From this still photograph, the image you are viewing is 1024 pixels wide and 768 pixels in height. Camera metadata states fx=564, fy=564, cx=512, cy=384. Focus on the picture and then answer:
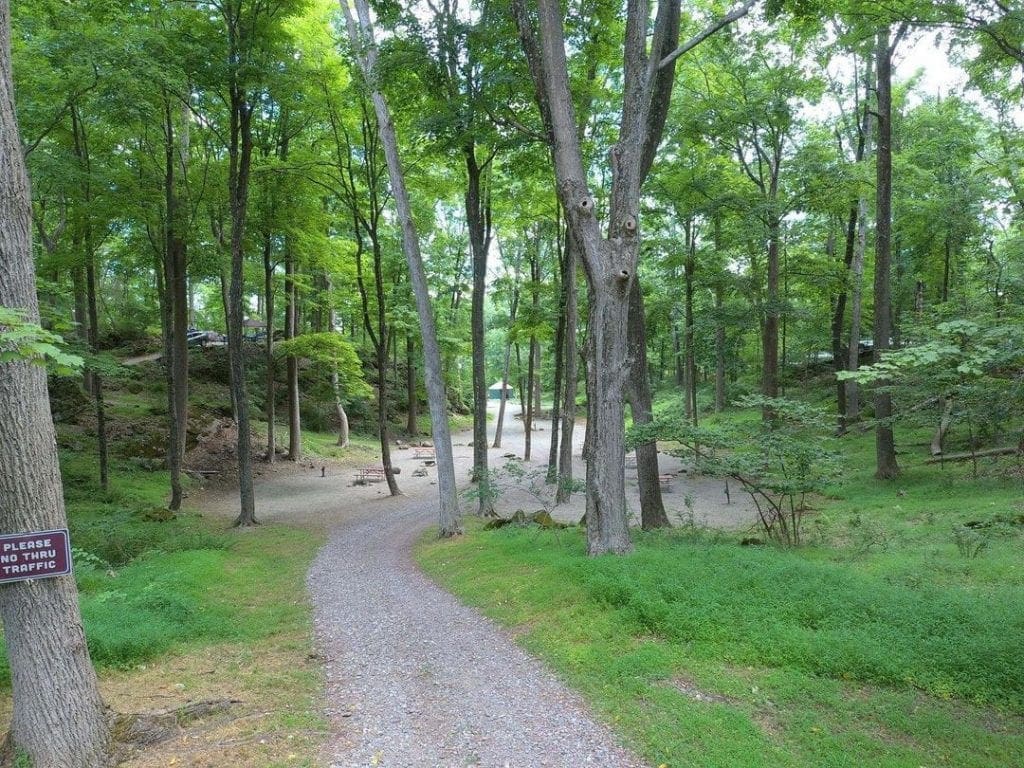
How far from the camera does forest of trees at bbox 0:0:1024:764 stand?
25.5 ft

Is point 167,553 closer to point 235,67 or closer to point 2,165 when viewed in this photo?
point 2,165

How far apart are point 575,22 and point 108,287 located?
1308 inches

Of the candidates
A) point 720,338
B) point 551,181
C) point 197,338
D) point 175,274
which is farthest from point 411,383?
point 551,181

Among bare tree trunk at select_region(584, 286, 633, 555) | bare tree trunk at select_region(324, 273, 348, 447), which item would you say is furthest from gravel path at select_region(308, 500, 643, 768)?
bare tree trunk at select_region(324, 273, 348, 447)

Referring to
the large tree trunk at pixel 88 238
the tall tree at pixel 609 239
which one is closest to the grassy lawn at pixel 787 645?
the tall tree at pixel 609 239

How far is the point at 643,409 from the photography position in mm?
9938

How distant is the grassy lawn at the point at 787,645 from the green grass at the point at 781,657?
14 millimetres

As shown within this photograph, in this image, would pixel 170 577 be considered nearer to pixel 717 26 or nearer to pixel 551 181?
pixel 717 26

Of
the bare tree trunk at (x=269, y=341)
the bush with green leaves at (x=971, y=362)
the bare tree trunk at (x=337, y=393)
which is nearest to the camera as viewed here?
the bush with green leaves at (x=971, y=362)

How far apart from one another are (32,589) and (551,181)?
47.4ft

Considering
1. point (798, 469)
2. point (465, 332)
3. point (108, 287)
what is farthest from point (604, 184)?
point (108, 287)

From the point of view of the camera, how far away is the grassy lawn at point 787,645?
12.5 ft

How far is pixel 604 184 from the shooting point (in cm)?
1706

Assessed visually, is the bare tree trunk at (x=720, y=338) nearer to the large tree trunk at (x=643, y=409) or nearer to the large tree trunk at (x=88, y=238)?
the large tree trunk at (x=643, y=409)
